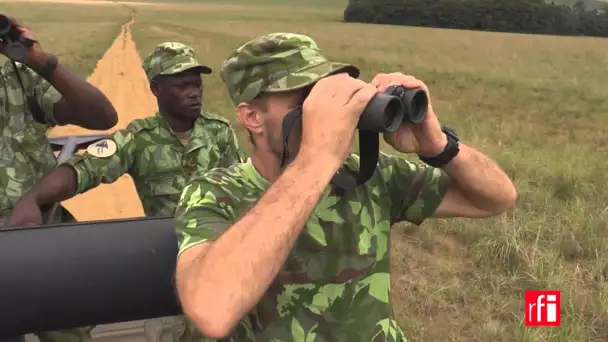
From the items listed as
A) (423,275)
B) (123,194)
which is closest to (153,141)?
(423,275)

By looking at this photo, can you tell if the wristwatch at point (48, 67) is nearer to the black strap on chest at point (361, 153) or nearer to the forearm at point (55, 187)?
the forearm at point (55, 187)

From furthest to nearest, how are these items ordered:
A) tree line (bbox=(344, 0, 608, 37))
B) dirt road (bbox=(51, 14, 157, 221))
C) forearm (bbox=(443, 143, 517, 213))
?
tree line (bbox=(344, 0, 608, 37)) < dirt road (bbox=(51, 14, 157, 221)) < forearm (bbox=(443, 143, 517, 213))

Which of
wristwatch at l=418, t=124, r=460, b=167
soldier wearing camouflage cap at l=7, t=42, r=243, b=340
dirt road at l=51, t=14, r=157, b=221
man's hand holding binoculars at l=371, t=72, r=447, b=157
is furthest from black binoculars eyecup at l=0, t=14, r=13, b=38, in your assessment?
dirt road at l=51, t=14, r=157, b=221

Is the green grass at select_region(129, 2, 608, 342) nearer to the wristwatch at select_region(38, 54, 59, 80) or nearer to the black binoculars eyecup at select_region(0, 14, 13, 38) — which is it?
the wristwatch at select_region(38, 54, 59, 80)

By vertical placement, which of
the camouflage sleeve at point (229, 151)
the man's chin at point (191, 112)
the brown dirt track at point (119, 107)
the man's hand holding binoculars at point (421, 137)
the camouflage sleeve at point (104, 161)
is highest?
the man's hand holding binoculars at point (421, 137)

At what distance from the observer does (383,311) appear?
5.03 ft

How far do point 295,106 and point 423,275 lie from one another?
10.6 feet

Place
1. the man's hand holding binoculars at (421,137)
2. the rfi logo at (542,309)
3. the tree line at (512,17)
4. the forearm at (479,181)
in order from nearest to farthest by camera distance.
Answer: the man's hand holding binoculars at (421,137)
the forearm at (479,181)
the rfi logo at (542,309)
the tree line at (512,17)

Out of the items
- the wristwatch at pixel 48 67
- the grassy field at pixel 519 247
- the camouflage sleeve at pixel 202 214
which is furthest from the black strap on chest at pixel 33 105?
the grassy field at pixel 519 247

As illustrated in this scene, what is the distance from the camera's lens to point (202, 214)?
141 cm

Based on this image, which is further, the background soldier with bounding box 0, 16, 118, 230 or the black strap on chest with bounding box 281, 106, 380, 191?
the background soldier with bounding box 0, 16, 118, 230

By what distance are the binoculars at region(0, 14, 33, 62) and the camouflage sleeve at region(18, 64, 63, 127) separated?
0.83 feet

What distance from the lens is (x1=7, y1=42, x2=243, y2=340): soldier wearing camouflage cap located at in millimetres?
3082

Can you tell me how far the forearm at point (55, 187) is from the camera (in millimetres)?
2453
